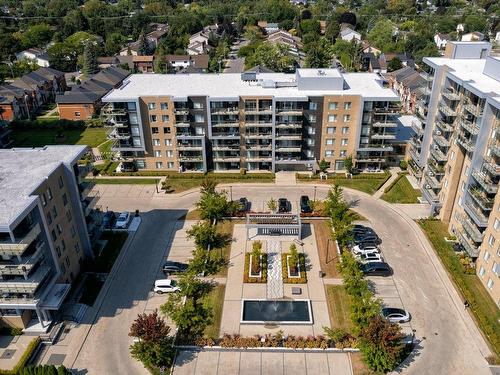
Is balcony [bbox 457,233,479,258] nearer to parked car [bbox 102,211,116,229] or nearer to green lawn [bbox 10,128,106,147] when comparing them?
parked car [bbox 102,211,116,229]

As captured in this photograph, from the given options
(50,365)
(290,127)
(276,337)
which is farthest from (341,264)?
(50,365)

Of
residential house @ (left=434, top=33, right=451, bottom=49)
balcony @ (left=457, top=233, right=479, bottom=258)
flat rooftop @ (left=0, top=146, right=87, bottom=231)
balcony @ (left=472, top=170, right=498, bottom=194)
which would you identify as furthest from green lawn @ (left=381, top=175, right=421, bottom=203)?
residential house @ (left=434, top=33, right=451, bottom=49)

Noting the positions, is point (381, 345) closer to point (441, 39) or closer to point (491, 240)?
point (491, 240)

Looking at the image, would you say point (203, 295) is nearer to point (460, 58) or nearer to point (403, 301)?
point (403, 301)

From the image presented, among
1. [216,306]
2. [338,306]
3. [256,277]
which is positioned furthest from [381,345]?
[216,306]

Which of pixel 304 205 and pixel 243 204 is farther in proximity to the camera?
pixel 243 204
